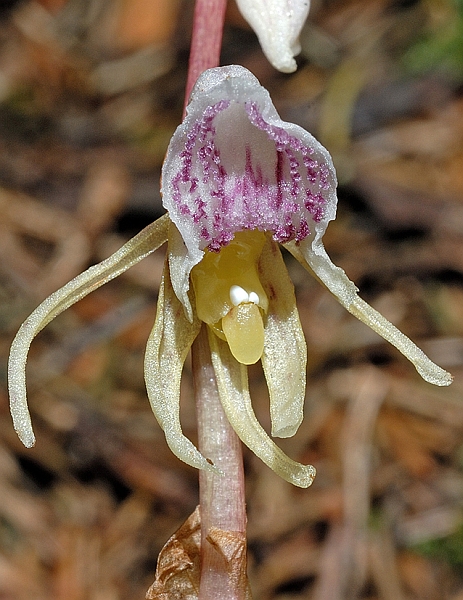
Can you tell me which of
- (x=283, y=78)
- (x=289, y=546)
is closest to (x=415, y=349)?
(x=289, y=546)

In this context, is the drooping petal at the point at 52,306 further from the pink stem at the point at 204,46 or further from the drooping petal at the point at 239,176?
the pink stem at the point at 204,46

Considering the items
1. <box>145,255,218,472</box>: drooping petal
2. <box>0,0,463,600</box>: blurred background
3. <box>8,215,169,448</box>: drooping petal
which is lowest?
<box>0,0,463,600</box>: blurred background

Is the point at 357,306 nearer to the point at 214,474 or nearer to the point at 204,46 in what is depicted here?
the point at 214,474

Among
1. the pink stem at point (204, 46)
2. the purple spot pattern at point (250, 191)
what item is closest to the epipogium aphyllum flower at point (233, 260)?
the purple spot pattern at point (250, 191)

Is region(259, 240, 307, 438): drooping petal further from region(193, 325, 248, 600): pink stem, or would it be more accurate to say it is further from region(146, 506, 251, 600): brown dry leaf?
region(146, 506, 251, 600): brown dry leaf

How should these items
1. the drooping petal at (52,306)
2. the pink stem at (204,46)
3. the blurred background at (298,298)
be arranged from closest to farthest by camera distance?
the drooping petal at (52,306)
the pink stem at (204,46)
the blurred background at (298,298)

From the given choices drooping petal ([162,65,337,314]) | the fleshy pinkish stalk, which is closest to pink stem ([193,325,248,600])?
the fleshy pinkish stalk
